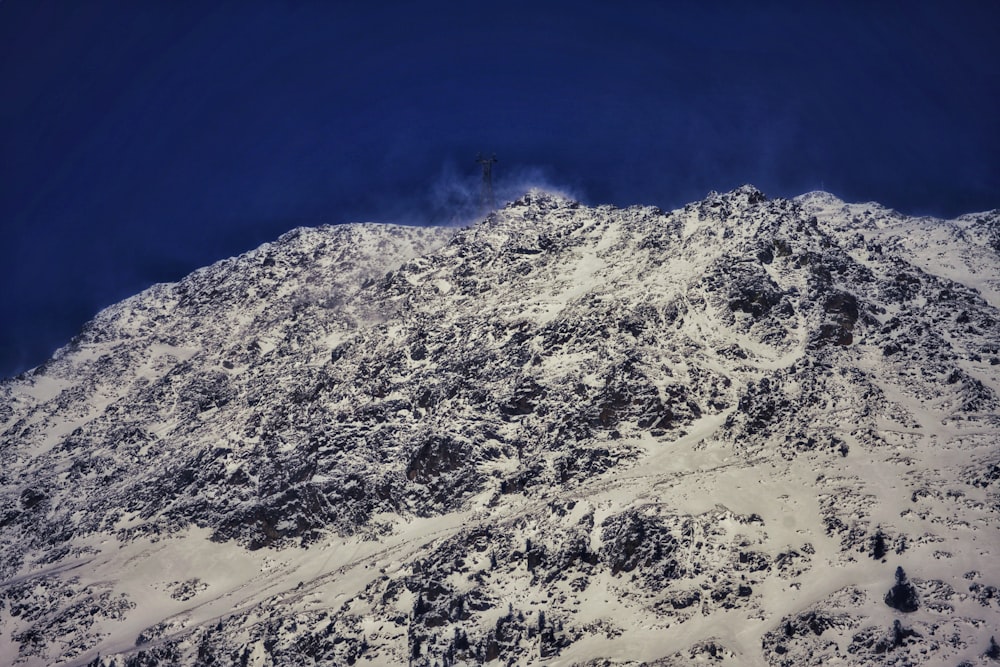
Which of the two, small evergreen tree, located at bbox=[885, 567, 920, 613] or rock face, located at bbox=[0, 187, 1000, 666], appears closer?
small evergreen tree, located at bbox=[885, 567, 920, 613]

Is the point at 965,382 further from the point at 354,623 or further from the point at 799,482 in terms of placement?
the point at 354,623

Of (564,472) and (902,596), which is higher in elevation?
(564,472)

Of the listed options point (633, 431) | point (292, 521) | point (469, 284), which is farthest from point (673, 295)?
point (292, 521)

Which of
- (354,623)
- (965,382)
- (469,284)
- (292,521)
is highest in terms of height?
(469,284)

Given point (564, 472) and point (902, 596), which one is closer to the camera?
point (902, 596)

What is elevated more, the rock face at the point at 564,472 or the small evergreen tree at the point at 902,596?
the rock face at the point at 564,472

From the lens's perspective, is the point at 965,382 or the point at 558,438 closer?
the point at 965,382

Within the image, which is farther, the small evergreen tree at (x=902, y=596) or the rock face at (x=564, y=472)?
the rock face at (x=564, y=472)

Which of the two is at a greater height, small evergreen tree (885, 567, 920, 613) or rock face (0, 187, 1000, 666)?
rock face (0, 187, 1000, 666)
